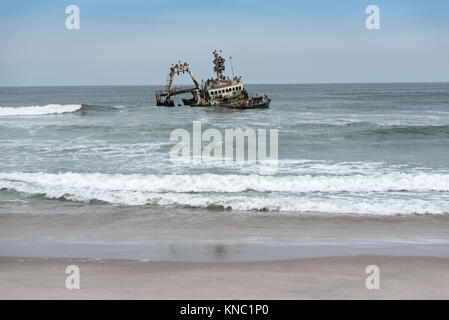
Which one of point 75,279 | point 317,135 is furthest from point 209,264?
point 317,135

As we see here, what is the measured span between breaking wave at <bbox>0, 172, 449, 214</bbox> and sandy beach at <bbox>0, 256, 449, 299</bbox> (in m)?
3.66

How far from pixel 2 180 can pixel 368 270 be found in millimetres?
11083

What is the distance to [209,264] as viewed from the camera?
706cm

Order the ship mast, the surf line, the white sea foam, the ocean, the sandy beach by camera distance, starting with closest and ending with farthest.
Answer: the sandy beach → the ocean → the surf line → the white sea foam → the ship mast

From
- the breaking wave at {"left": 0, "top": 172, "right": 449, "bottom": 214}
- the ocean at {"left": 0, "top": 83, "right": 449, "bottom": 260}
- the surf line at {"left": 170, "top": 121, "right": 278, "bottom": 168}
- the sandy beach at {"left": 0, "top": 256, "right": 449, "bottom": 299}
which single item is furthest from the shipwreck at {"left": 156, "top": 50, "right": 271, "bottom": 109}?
the sandy beach at {"left": 0, "top": 256, "right": 449, "bottom": 299}

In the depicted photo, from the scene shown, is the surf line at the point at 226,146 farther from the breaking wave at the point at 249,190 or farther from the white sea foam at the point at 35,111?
the white sea foam at the point at 35,111

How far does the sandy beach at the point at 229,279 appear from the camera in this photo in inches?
226

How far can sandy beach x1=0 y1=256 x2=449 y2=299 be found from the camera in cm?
574

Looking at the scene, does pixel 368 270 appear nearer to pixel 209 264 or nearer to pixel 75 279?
pixel 209 264

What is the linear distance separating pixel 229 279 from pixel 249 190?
21.1 feet

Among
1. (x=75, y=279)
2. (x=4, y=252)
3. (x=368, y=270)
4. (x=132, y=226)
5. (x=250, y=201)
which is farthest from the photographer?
(x=250, y=201)

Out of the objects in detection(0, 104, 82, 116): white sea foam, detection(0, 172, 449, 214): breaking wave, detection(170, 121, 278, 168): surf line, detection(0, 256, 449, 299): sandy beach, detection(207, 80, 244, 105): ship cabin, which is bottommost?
detection(0, 256, 449, 299): sandy beach

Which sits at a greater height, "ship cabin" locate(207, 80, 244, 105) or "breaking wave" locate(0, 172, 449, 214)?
"ship cabin" locate(207, 80, 244, 105)

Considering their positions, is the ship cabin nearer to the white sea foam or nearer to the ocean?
the white sea foam
